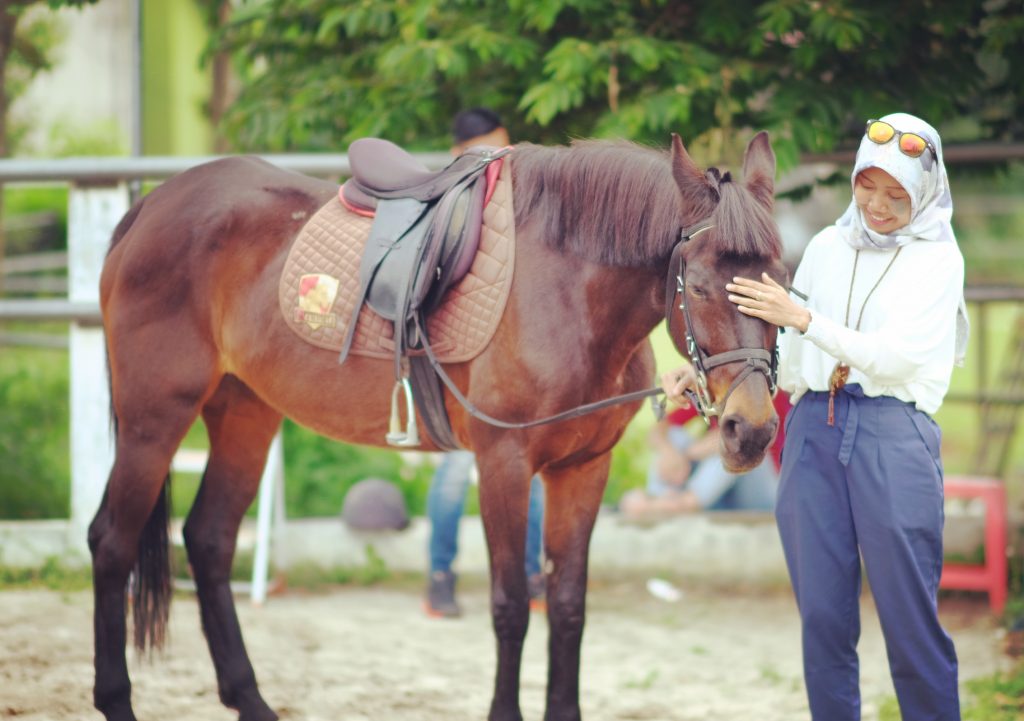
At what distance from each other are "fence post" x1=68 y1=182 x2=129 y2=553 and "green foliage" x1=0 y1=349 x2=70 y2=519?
0.69 meters

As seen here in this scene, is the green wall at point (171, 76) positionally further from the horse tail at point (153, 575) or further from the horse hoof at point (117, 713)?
the horse hoof at point (117, 713)

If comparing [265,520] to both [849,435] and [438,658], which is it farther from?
[849,435]

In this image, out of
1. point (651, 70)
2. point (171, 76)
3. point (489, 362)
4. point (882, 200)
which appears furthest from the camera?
point (171, 76)

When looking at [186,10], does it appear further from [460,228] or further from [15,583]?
[460,228]

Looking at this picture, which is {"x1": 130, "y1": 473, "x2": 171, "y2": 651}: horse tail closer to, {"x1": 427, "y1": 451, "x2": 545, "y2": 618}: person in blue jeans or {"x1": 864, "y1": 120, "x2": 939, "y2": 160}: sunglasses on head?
{"x1": 427, "y1": 451, "x2": 545, "y2": 618}: person in blue jeans

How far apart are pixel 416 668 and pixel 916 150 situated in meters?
2.78

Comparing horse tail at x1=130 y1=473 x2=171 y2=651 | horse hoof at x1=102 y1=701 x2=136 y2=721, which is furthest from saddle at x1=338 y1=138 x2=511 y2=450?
horse hoof at x1=102 y1=701 x2=136 y2=721

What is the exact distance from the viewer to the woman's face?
2.94 m

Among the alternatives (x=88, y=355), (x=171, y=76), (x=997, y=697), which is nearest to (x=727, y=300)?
(x=997, y=697)

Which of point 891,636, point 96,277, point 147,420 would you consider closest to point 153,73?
point 96,277

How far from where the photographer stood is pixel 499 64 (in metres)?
5.76

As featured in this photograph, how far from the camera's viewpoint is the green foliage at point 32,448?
607 centimetres

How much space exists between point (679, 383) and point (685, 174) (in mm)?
589

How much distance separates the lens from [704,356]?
300 cm
